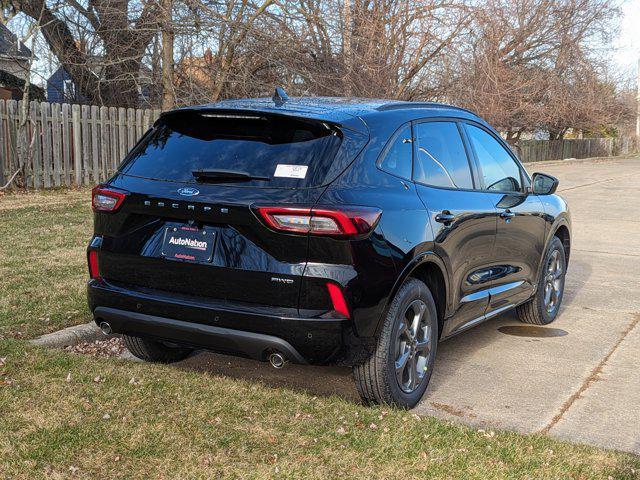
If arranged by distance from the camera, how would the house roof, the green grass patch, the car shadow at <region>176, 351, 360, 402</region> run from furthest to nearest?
1. the house roof
2. the car shadow at <region>176, 351, 360, 402</region>
3. the green grass patch

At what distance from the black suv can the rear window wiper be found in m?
0.01

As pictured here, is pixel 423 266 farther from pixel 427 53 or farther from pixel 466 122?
pixel 427 53

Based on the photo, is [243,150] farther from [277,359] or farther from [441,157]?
[441,157]

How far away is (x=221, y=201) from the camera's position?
13.2 ft

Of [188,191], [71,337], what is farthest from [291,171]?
[71,337]

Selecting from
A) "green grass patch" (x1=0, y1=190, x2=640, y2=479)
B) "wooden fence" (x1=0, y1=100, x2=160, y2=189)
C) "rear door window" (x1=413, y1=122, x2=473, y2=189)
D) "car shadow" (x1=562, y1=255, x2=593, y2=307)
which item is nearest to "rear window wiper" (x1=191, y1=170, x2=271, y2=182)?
"rear door window" (x1=413, y1=122, x2=473, y2=189)

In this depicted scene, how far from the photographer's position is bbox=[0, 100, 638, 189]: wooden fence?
14.3 m

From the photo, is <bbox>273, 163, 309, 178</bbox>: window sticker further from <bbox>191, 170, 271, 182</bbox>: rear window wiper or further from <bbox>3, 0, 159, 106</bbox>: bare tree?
<bbox>3, 0, 159, 106</bbox>: bare tree

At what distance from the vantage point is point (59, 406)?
4121 mm

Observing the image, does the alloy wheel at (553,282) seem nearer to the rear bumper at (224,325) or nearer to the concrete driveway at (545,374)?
the concrete driveway at (545,374)

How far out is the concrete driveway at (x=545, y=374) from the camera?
4461 millimetres

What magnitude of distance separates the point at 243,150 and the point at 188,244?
0.58 metres

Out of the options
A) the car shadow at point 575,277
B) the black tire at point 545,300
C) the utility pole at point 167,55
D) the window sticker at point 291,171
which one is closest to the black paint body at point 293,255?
the window sticker at point 291,171

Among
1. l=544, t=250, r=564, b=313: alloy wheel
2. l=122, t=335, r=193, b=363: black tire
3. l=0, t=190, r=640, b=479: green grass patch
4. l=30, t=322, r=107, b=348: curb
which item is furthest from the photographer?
l=544, t=250, r=564, b=313: alloy wheel
